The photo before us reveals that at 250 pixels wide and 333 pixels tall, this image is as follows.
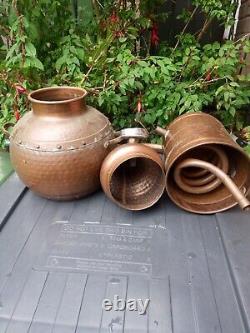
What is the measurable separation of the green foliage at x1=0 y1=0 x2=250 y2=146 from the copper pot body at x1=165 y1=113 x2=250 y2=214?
0.38m

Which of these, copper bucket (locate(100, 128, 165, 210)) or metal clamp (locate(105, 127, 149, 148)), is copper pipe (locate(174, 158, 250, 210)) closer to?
copper bucket (locate(100, 128, 165, 210))

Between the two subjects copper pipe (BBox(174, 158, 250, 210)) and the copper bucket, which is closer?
copper pipe (BBox(174, 158, 250, 210))

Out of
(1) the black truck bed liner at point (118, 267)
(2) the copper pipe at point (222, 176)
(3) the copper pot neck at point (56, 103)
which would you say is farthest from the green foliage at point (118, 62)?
(1) the black truck bed liner at point (118, 267)

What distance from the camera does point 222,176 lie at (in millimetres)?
1020

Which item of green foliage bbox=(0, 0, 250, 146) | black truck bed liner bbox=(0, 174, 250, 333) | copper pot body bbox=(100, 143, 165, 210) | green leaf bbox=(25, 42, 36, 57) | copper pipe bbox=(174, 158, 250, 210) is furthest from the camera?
green foliage bbox=(0, 0, 250, 146)

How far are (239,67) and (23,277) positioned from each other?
1484 mm

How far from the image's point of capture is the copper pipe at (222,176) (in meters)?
0.94

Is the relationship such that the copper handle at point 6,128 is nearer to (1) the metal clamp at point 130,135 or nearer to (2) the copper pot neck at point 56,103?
(2) the copper pot neck at point 56,103

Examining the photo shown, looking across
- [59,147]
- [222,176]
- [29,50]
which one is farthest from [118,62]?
[222,176]

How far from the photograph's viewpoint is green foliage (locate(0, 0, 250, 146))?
58.7 inches

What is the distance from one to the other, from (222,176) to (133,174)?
15.3 inches

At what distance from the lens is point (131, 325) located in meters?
0.77

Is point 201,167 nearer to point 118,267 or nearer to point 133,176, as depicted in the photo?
point 133,176

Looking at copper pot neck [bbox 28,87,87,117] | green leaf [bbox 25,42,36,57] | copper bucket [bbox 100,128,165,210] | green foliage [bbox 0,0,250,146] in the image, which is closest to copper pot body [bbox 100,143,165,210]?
copper bucket [bbox 100,128,165,210]
